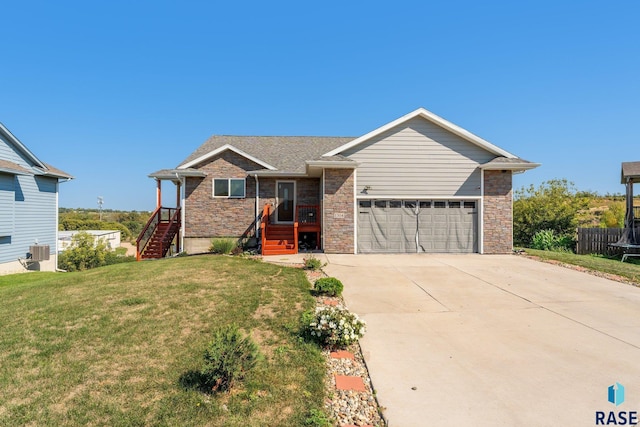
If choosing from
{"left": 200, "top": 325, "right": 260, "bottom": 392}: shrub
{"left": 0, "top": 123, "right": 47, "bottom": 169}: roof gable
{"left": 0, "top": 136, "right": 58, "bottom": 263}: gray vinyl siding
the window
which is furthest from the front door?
{"left": 200, "top": 325, "right": 260, "bottom": 392}: shrub

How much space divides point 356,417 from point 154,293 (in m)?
5.33

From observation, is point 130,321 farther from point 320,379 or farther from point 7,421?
point 320,379

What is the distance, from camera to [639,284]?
796 cm

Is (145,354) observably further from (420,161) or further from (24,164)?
(24,164)

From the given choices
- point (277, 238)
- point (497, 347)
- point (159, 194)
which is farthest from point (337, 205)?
point (159, 194)

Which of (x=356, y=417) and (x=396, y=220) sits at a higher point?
(x=396, y=220)

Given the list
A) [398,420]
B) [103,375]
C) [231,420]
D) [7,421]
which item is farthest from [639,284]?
[7,421]

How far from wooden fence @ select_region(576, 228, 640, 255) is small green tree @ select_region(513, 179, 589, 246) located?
75.5 inches

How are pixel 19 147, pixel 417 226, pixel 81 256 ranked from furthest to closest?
pixel 81 256 → pixel 19 147 → pixel 417 226

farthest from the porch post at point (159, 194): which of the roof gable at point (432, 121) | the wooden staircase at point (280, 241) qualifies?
the roof gable at point (432, 121)

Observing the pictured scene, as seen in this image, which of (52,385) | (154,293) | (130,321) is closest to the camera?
(52,385)

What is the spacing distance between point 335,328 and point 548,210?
17760 millimetres

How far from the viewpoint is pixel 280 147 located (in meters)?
Answer: 17.6

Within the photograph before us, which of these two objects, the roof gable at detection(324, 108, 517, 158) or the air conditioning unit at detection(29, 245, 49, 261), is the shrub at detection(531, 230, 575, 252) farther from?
the air conditioning unit at detection(29, 245, 49, 261)
